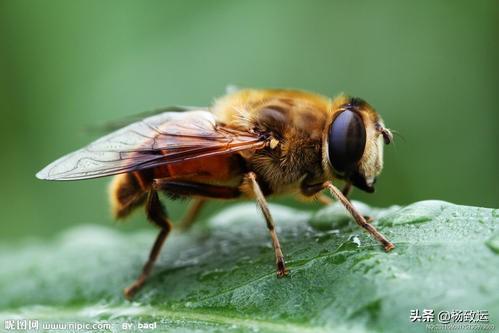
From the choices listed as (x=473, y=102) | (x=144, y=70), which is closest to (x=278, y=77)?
(x=144, y=70)

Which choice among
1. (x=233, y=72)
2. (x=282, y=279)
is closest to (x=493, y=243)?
(x=282, y=279)

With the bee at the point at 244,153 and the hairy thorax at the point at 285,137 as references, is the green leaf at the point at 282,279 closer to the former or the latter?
the bee at the point at 244,153

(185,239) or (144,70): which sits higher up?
(144,70)

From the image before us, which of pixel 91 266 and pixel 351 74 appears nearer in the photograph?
pixel 91 266

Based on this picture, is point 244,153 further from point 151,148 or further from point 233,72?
point 233,72

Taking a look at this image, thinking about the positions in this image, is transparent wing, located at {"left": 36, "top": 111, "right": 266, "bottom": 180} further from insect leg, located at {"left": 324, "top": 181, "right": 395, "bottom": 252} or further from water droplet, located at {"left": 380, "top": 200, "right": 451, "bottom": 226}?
water droplet, located at {"left": 380, "top": 200, "right": 451, "bottom": 226}

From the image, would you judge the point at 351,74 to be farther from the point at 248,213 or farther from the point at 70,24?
the point at 70,24
